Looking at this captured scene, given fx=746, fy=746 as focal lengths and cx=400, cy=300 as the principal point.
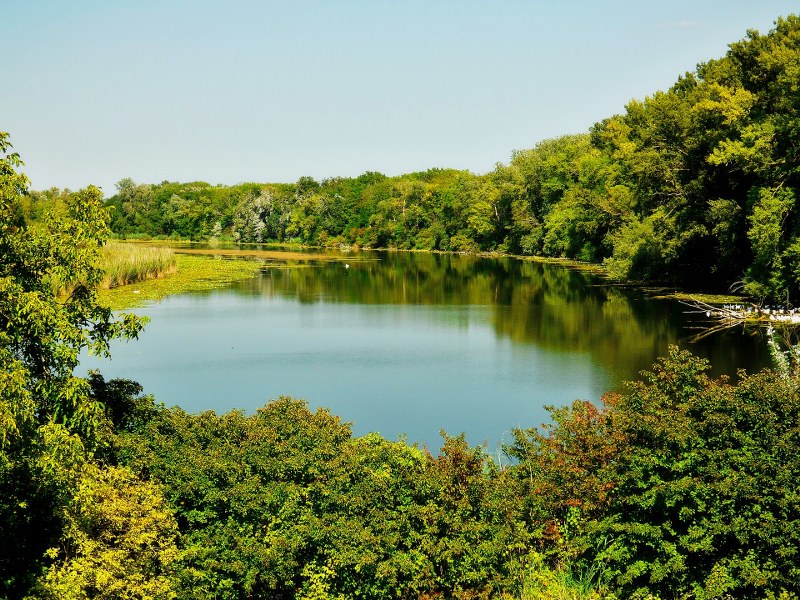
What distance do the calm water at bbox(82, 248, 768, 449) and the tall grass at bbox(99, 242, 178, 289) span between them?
14.5 ft

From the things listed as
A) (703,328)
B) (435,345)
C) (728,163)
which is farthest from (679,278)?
(435,345)

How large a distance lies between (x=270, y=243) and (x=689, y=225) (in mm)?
80429

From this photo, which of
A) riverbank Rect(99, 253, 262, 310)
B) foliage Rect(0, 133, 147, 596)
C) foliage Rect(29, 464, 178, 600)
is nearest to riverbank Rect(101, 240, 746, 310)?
riverbank Rect(99, 253, 262, 310)

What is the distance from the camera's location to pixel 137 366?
2361 cm

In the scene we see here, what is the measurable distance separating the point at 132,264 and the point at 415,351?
79.3ft

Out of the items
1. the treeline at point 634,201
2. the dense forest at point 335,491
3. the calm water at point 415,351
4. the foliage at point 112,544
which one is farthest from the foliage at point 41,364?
the treeline at point 634,201

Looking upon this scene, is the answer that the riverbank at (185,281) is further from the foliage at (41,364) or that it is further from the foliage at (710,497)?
the foliage at (710,497)

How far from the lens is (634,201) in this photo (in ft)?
156

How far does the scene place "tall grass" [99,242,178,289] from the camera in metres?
41.0

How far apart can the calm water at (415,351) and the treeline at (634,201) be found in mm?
4608

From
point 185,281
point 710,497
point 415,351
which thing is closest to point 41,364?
point 710,497

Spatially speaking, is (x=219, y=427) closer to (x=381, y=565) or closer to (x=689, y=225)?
(x=381, y=565)

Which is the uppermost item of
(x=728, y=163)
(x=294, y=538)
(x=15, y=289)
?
(x=728, y=163)

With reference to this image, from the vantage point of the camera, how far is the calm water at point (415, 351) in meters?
19.0
